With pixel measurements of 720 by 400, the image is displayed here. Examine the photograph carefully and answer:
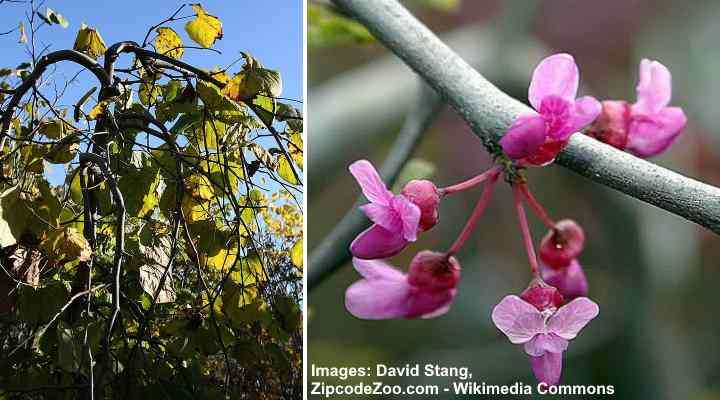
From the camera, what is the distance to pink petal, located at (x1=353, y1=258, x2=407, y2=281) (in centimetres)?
162

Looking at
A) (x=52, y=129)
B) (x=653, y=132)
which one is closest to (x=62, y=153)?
(x=52, y=129)

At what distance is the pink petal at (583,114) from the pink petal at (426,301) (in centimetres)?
40

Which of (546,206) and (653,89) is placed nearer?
(653,89)

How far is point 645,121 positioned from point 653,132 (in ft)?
0.08

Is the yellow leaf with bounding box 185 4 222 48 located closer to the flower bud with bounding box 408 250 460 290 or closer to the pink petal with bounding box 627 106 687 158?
the flower bud with bounding box 408 250 460 290

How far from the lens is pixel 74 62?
199cm

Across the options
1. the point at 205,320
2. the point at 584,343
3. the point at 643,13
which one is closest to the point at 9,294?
the point at 205,320

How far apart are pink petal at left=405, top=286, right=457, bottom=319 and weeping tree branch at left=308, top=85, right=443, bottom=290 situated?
0.23 meters

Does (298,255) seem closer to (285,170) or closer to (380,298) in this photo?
(285,170)

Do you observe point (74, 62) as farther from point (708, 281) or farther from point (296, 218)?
point (708, 281)

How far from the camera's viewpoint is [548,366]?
5.16ft

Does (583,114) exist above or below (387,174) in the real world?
below

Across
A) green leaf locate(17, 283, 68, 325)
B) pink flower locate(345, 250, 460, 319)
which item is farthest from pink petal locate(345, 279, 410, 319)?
green leaf locate(17, 283, 68, 325)

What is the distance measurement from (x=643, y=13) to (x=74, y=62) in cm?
128
